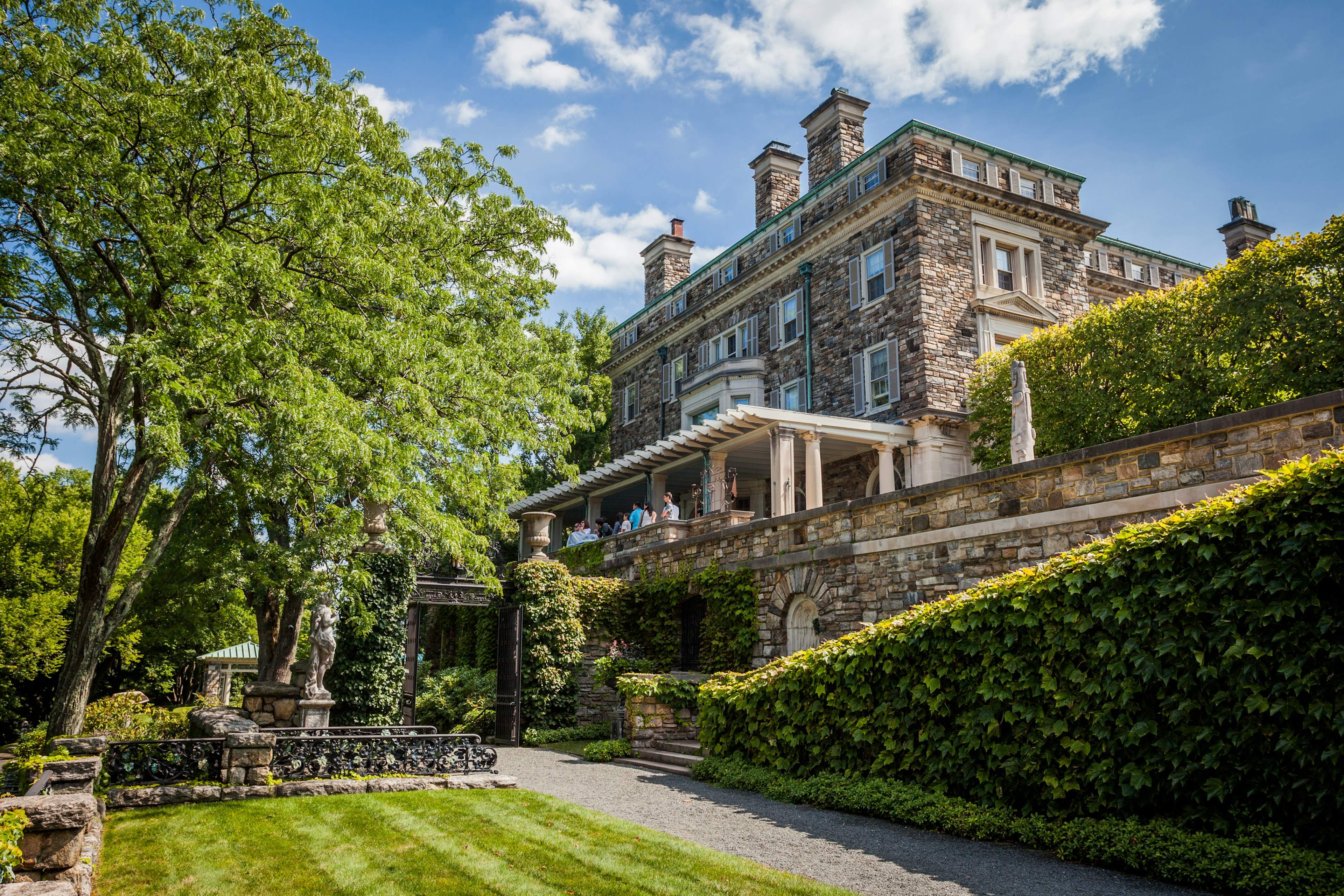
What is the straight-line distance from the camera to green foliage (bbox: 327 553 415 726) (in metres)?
15.3

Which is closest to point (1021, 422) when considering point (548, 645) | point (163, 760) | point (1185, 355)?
point (1185, 355)

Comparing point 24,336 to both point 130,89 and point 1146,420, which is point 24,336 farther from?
point 1146,420

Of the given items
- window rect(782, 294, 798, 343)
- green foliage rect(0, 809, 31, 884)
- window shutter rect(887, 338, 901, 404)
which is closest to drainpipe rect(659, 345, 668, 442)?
window rect(782, 294, 798, 343)

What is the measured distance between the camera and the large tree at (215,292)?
29.4 feet

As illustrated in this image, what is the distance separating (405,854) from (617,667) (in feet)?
33.9

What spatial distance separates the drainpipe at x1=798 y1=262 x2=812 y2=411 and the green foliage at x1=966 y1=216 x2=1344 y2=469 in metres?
4.93

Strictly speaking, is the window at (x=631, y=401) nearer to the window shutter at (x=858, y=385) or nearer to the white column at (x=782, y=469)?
the window shutter at (x=858, y=385)

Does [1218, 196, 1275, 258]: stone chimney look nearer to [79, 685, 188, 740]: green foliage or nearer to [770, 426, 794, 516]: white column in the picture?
[770, 426, 794, 516]: white column

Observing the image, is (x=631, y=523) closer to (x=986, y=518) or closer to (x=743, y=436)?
(x=743, y=436)

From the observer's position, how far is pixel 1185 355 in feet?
56.5

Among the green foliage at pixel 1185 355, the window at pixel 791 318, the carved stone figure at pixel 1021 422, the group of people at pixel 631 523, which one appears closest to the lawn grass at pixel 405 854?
the carved stone figure at pixel 1021 422

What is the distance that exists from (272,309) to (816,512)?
349 inches

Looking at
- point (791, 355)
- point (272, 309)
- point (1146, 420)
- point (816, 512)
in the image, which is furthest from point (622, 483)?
point (272, 309)

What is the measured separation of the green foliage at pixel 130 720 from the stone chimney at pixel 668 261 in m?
23.1
